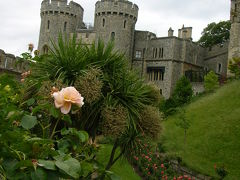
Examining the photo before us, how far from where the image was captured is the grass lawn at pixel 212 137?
13.2m

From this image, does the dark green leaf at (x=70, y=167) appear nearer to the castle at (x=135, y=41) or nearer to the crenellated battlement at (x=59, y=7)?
Answer: the castle at (x=135, y=41)

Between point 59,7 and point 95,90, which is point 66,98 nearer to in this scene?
point 95,90

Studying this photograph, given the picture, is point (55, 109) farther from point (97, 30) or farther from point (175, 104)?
point (97, 30)

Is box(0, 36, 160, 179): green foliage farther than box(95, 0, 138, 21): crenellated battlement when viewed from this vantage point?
No

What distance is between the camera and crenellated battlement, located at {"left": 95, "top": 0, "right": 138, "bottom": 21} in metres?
39.4

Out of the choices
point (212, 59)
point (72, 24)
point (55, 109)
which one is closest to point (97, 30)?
point (72, 24)

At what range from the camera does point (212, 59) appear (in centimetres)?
4312

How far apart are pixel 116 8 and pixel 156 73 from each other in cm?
839

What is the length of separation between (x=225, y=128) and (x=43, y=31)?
29.9m

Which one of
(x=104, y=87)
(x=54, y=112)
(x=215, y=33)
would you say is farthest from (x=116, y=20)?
(x=54, y=112)

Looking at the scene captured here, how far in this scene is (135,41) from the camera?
4159cm

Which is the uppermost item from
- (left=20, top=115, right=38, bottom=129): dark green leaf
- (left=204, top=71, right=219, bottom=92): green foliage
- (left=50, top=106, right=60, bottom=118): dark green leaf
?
(left=204, top=71, right=219, bottom=92): green foliage

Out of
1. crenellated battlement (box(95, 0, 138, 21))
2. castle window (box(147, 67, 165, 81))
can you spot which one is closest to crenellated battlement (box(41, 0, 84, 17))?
crenellated battlement (box(95, 0, 138, 21))

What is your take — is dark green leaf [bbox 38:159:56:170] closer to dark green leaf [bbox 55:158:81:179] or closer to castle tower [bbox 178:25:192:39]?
dark green leaf [bbox 55:158:81:179]
